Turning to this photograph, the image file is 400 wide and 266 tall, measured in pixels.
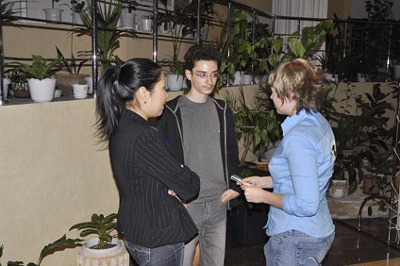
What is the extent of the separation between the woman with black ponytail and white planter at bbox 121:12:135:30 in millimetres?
3161

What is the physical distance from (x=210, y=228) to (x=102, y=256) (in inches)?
27.1

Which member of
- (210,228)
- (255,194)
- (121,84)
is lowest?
(210,228)

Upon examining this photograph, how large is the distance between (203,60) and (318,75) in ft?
2.36

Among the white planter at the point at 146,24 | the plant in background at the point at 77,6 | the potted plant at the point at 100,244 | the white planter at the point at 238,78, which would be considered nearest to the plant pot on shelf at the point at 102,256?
the potted plant at the point at 100,244

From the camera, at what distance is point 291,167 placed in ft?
5.44

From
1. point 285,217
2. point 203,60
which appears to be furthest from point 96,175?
point 285,217

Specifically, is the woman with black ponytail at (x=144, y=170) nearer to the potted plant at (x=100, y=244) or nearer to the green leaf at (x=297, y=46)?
the potted plant at (x=100, y=244)

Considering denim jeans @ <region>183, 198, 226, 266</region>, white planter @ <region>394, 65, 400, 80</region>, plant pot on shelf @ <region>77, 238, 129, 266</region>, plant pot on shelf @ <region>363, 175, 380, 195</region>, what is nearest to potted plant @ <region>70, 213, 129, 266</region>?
plant pot on shelf @ <region>77, 238, 129, 266</region>

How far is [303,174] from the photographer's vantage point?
5.32 feet

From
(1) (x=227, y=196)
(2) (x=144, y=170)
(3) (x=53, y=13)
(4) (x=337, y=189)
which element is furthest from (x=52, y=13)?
(4) (x=337, y=189)

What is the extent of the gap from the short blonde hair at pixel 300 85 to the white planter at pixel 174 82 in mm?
1822

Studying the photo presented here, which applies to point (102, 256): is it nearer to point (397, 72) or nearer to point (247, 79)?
point (247, 79)

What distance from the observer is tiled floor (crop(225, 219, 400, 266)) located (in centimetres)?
370

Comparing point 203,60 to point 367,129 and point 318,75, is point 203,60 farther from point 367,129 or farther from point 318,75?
point 367,129
